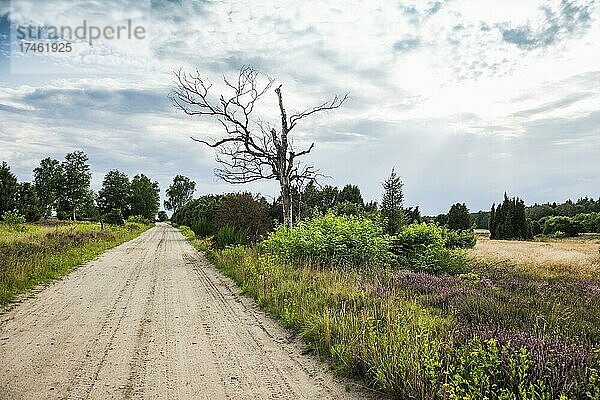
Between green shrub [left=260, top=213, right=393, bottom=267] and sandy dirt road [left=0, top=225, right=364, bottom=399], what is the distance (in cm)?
373

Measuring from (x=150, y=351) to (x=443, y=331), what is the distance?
4.04 metres

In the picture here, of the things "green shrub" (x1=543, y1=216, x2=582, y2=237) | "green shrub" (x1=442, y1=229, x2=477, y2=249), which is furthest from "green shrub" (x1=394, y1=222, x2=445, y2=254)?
"green shrub" (x1=543, y1=216, x2=582, y2=237)

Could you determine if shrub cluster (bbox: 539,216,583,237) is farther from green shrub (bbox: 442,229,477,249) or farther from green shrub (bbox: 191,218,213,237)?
green shrub (bbox: 191,218,213,237)

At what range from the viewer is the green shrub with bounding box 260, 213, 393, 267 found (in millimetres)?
14773

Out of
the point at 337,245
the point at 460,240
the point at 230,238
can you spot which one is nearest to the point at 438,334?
the point at 337,245

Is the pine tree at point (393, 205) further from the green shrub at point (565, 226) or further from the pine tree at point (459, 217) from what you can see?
the green shrub at point (565, 226)

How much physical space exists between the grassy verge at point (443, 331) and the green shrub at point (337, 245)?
7.09 ft

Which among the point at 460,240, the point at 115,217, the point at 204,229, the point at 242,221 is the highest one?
the point at 115,217

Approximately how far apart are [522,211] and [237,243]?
4525 cm

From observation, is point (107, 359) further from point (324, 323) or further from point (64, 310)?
point (64, 310)

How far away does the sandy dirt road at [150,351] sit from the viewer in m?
5.34

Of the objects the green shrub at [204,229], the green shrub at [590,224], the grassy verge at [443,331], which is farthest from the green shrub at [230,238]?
the green shrub at [590,224]

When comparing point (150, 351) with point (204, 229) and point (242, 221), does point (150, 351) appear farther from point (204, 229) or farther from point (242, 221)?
point (204, 229)

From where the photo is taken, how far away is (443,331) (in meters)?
6.38
